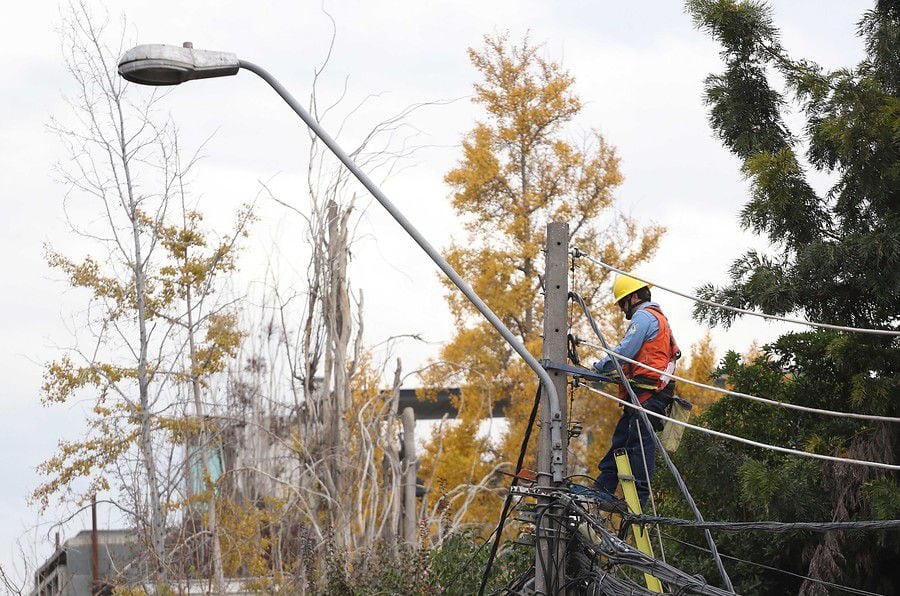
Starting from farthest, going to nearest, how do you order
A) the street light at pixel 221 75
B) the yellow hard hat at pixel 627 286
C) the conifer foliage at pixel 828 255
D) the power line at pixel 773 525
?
the conifer foliage at pixel 828 255
the yellow hard hat at pixel 627 286
the street light at pixel 221 75
the power line at pixel 773 525

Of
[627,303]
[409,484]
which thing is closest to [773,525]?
[627,303]

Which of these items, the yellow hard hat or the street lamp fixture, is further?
the yellow hard hat

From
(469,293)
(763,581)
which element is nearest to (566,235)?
(469,293)

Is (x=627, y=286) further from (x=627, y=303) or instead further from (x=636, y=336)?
(x=636, y=336)

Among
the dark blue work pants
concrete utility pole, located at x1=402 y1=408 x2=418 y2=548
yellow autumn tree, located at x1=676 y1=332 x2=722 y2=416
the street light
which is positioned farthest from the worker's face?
yellow autumn tree, located at x1=676 y1=332 x2=722 y2=416

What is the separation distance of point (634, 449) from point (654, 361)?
2.20ft

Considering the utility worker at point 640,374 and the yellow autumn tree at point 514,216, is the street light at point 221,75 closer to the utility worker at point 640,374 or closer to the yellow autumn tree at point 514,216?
the utility worker at point 640,374

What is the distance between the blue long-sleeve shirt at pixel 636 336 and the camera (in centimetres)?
912

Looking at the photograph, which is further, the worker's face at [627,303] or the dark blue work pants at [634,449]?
the worker's face at [627,303]

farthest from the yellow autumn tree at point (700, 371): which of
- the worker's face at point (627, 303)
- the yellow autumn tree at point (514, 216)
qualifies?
the worker's face at point (627, 303)

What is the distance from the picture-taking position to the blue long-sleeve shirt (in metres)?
9.12

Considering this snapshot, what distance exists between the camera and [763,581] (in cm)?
1396

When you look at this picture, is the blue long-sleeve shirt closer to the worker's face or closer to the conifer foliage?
the worker's face

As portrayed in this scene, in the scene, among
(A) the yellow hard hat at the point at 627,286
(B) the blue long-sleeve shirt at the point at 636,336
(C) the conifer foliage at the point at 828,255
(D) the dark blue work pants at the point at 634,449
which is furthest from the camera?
(C) the conifer foliage at the point at 828,255
